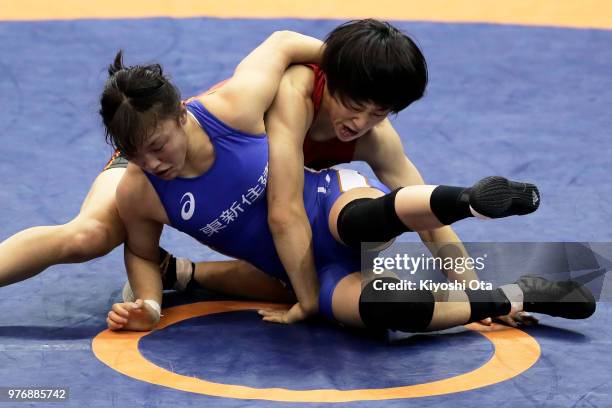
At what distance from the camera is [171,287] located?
404 centimetres

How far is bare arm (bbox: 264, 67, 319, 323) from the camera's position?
365 centimetres

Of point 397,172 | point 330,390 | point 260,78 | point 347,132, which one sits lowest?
point 330,390

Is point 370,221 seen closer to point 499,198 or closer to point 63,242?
point 499,198

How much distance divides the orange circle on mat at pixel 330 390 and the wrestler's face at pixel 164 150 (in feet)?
1.67

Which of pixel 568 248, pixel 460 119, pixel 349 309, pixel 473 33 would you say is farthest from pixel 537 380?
pixel 473 33

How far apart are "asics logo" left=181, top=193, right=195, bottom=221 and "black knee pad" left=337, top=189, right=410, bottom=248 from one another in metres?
0.42

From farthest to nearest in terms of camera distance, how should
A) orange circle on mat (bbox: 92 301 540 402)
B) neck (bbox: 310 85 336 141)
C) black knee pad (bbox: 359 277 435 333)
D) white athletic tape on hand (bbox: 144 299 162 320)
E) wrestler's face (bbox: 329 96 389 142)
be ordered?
1. neck (bbox: 310 85 336 141)
2. white athletic tape on hand (bbox: 144 299 162 320)
3. wrestler's face (bbox: 329 96 389 142)
4. black knee pad (bbox: 359 277 435 333)
5. orange circle on mat (bbox: 92 301 540 402)

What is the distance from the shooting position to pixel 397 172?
4.02m

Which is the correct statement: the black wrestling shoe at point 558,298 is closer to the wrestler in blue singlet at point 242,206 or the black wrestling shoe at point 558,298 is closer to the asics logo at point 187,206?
the wrestler in blue singlet at point 242,206

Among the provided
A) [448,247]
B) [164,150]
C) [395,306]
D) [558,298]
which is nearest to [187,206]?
[164,150]

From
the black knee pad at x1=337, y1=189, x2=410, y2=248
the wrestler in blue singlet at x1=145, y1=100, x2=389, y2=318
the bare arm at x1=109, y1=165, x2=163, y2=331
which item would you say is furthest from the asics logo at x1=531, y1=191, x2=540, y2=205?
the bare arm at x1=109, y1=165, x2=163, y2=331

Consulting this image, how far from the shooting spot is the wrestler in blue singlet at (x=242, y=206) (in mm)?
3607

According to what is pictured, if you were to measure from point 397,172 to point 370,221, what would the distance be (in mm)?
518

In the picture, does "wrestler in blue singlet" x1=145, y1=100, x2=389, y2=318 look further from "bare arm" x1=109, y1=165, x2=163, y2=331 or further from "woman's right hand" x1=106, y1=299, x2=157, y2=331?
"woman's right hand" x1=106, y1=299, x2=157, y2=331
